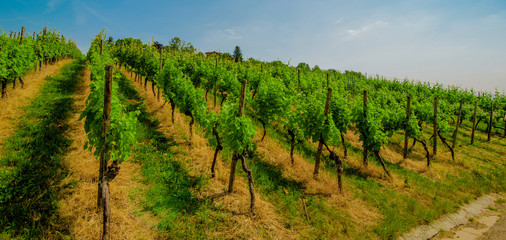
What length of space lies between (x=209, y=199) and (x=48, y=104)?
11174 millimetres

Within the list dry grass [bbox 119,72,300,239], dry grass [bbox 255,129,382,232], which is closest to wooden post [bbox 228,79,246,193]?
dry grass [bbox 119,72,300,239]

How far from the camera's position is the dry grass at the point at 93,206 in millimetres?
4602

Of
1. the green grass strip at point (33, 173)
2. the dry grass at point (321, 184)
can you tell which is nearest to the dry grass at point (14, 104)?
the green grass strip at point (33, 173)

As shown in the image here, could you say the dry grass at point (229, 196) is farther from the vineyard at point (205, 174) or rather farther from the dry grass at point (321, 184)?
the dry grass at point (321, 184)

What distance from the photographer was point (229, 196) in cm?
656

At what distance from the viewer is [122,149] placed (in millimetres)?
4762

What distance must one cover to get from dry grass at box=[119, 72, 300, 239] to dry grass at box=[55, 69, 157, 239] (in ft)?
5.70

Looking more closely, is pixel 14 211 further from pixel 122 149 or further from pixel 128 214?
pixel 122 149

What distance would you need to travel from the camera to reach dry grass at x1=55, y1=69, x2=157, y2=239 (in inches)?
181

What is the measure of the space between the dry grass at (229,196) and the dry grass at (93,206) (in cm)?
174

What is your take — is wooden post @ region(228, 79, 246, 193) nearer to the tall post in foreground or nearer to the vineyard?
the vineyard

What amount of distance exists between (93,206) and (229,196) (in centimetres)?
340

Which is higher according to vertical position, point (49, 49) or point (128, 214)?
point (49, 49)

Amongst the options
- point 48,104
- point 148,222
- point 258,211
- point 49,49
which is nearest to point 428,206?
point 258,211
